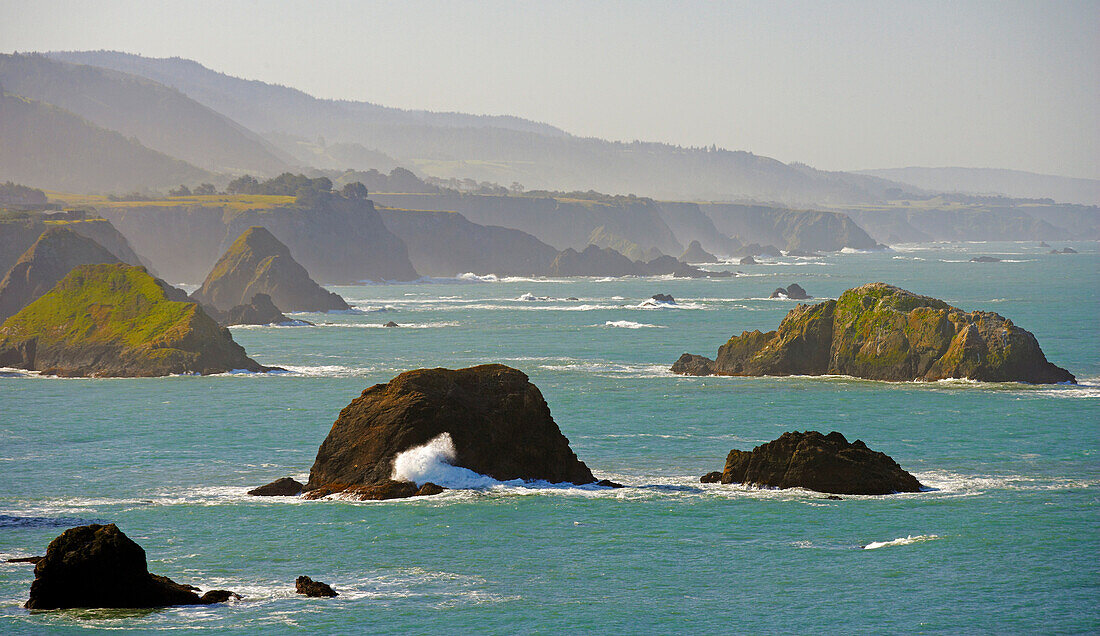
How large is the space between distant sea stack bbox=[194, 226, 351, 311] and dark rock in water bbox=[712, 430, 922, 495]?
102653mm

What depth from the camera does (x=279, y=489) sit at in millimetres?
39250

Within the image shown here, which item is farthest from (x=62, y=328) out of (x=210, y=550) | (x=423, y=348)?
(x=210, y=550)

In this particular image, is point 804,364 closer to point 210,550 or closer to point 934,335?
point 934,335

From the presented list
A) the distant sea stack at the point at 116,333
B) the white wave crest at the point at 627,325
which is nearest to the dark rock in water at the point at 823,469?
the distant sea stack at the point at 116,333

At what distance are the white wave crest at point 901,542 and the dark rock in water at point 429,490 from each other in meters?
12.2

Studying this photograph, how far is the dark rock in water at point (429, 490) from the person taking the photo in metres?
37.7

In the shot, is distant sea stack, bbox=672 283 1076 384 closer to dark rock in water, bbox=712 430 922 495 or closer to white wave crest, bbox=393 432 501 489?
dark rock in water, bbox=712 430 922 495

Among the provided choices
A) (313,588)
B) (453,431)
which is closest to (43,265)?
(453,431)

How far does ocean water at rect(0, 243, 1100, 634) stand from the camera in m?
27.2

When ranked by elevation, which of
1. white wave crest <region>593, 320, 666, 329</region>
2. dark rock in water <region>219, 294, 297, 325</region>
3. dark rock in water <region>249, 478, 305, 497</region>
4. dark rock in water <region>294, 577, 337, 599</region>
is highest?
dark rock in water <region>219, 294, 297, 325</region>

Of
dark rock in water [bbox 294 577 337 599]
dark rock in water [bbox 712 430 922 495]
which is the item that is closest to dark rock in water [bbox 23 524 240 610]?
dark rock in water [bbox 294 577 337 599]

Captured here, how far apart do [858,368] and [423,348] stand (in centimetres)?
3505

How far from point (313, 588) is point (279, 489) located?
37.6 ft

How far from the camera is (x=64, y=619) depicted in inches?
1026
